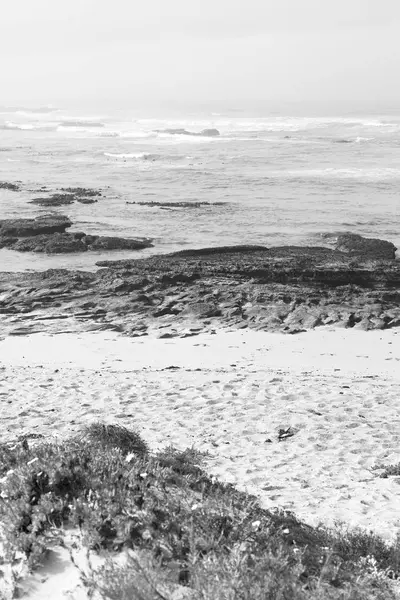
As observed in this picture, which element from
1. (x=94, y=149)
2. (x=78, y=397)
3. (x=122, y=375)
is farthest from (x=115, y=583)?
(x=94, y=149)

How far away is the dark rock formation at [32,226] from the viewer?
70.6 ft

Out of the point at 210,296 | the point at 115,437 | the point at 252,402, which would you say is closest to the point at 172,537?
the point at 115,437

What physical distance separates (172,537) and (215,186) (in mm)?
29235

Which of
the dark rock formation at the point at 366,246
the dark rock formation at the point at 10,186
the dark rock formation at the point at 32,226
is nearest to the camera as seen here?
the dark rock formation at the point at 366,246

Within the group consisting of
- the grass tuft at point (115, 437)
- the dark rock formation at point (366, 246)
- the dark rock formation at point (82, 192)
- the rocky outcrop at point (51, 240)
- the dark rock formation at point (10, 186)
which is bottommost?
the grass tuft at point (115, 437)

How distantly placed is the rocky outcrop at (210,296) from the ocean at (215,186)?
110 inches

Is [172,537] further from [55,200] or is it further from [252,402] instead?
[55,200]

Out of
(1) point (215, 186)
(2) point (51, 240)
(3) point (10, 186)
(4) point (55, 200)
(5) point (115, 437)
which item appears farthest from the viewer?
(1) point (215, 186)

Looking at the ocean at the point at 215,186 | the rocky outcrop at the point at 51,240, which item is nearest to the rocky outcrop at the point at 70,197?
the ocean at the point at 215,186

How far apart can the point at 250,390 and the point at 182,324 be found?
12.8 feet

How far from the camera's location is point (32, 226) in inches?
868

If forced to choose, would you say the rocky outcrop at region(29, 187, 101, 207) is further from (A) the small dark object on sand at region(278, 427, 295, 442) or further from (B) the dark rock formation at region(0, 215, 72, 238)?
(A) the small dark object on sand at region(278, 427, 295, 442)

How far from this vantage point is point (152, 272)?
54.0 feet

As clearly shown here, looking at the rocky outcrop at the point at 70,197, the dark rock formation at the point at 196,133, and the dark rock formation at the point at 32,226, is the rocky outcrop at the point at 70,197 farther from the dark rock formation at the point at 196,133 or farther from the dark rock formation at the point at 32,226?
the dark rock formation at the point at 196,133
